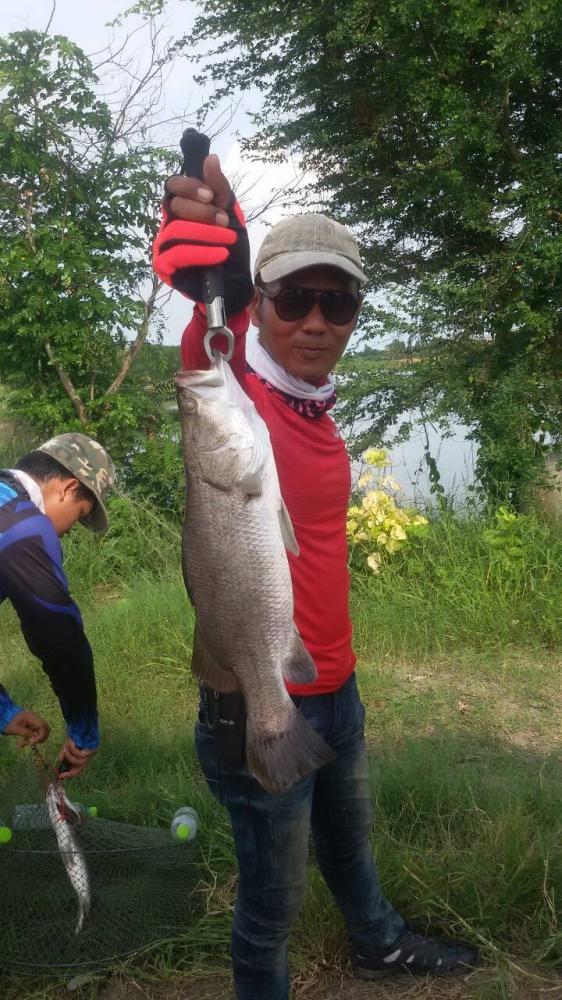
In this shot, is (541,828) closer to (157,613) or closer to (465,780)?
(465,780)

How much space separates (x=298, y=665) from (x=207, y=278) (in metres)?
0.84

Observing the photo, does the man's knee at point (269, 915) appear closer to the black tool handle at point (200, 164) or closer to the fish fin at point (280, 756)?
the fish fin at point (280, 756)

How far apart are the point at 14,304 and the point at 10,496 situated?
5112 millimetres

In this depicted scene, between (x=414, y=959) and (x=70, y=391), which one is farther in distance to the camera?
(x=70, y=391)

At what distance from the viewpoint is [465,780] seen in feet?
10.5

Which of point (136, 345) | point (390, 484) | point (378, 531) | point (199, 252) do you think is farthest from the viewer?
point (136, 345)

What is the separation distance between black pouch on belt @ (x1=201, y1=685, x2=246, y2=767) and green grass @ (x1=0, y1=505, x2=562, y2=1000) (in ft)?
3.76

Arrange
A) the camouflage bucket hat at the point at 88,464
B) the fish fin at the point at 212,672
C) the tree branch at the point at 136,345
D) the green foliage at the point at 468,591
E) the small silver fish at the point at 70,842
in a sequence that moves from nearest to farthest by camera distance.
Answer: the fish fin at the point at 212,672 → the small silver fish at the point at 70,842 → the camouflage bucket hat at the point at 88,464 → the green foliage at the point at 468,591 → the tree branch at the point at 136,345

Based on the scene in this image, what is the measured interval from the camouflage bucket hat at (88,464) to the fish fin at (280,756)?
1.67 meters

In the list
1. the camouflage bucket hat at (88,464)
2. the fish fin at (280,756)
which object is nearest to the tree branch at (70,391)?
the camouflage bucket hat at (88,464)

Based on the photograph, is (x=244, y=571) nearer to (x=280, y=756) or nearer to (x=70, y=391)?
(x=280, y=756)

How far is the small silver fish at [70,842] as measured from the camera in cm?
283

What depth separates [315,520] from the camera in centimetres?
211

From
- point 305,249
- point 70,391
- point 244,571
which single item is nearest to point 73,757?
point 244,571
